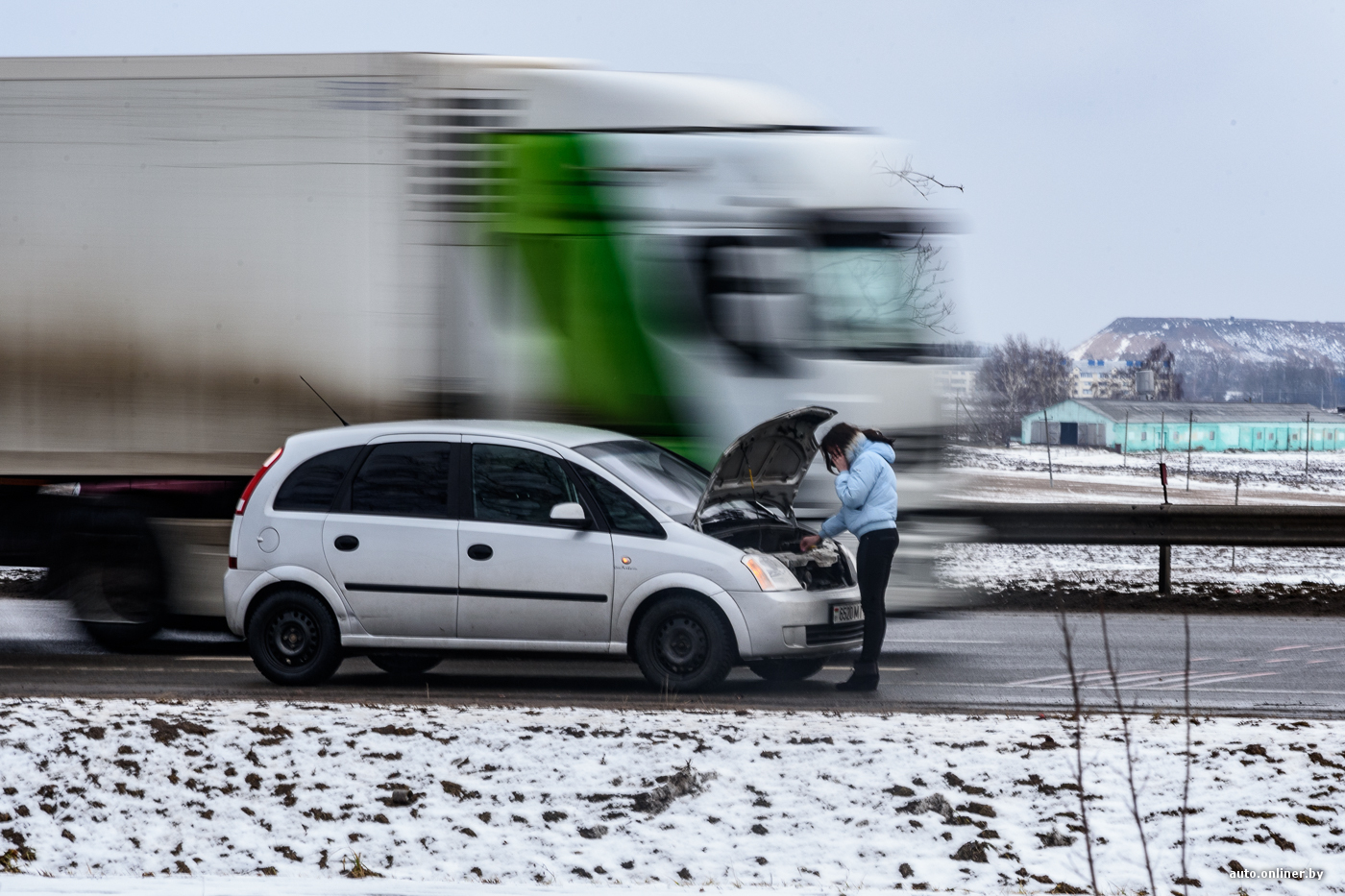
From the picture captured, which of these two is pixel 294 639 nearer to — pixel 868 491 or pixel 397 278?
pixel 397 278

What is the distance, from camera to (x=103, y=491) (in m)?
9.75

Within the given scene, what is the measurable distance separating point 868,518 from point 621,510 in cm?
153

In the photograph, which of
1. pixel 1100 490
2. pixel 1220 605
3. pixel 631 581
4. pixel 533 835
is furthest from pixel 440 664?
pixel 1100 490

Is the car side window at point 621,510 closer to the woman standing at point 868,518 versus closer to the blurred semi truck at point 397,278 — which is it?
the woman standing at point 868,518

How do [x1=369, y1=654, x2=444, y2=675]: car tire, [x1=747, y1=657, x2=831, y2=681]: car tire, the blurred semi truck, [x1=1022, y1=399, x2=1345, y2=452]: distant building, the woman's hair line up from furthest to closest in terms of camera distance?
[x1=1022, y1=399, x2=1345, y2=452]: distant building < the blurred semi truck < [x1=369, y1=654, x2=444, y2=675]: car tire < [x1=747, y1=657, x2=831, y2=681]: car tire < the woman's hair

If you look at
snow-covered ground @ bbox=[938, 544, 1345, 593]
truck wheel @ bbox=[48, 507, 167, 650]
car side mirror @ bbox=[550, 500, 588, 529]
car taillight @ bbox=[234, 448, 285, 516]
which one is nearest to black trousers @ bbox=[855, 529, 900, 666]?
snow-covered ground @ bbox=[938, 544, 1345, 593]

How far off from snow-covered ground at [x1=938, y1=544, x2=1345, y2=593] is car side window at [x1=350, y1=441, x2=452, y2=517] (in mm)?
3538

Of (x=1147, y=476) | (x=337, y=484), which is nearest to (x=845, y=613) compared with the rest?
(x=337, y=484)

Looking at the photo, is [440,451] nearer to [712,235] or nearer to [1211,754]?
[712,235]

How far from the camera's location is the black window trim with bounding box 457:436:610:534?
26.9 feet

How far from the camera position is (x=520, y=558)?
8188mm

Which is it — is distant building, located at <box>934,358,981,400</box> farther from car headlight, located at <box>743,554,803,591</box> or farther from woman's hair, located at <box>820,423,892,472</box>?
car headlight, located at <box>743,554,803,591</box>

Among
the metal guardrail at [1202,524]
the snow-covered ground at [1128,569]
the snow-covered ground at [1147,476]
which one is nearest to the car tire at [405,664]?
the snow-covered ground at [1128,569]

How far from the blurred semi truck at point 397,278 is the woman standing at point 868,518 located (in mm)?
942
